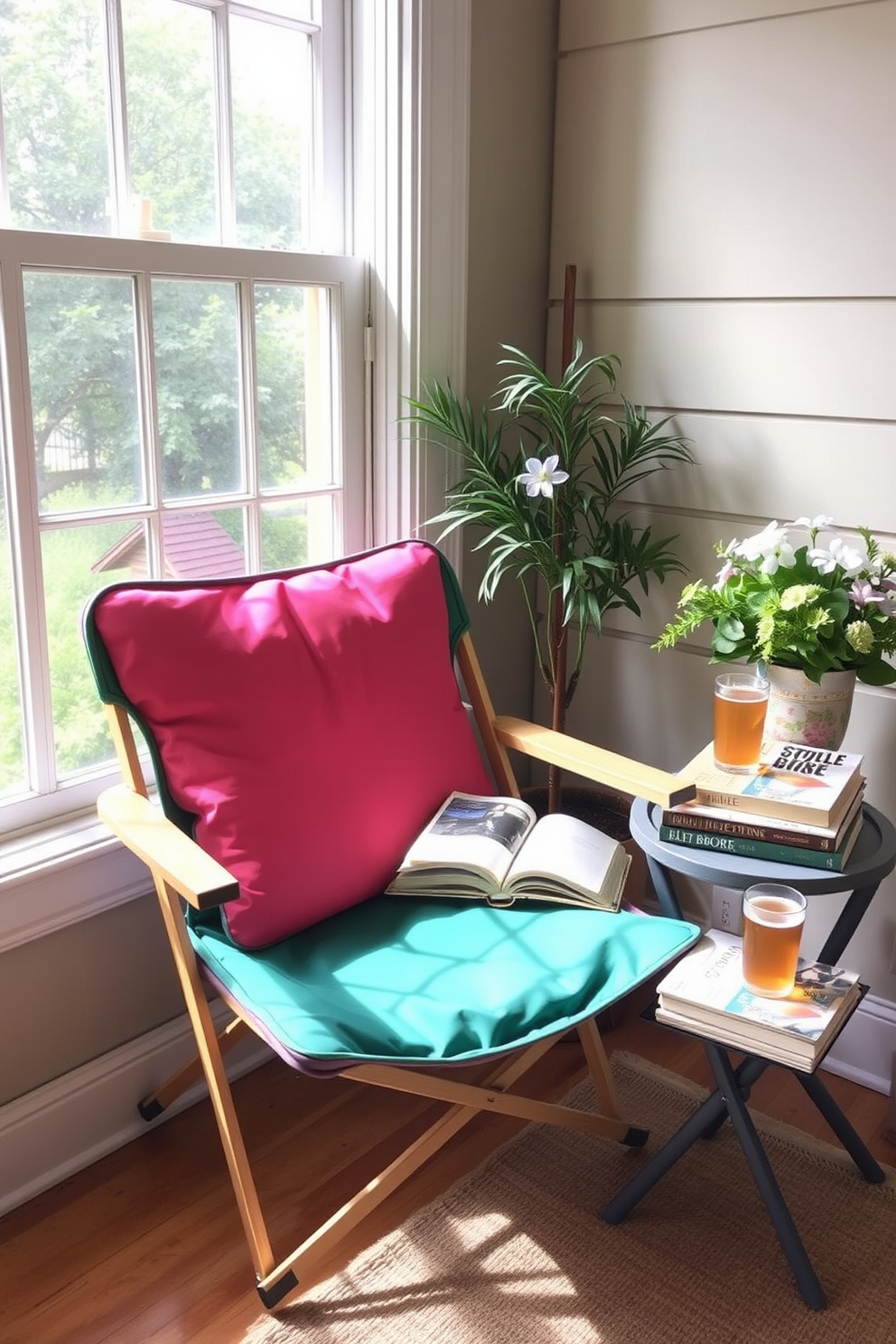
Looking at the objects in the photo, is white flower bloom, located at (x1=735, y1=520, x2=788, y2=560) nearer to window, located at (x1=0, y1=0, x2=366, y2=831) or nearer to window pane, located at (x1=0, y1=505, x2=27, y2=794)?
window, located at (x1=0, y1=0, x2=366, y2=831)

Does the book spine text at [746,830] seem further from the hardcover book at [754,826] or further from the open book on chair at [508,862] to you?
the open book on chair at [508,862]

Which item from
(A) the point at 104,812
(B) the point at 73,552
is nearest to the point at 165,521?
(B) the point at 73,552

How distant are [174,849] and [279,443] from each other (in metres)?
0.90

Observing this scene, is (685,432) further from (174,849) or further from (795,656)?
(174,849)

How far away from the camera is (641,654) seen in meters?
2.51

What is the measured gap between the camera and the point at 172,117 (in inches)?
76.2

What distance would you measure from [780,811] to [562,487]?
31.8 inches

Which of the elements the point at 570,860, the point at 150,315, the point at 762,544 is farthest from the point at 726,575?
the point at 150,315

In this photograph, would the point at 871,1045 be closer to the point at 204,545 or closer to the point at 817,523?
the point at 817,523

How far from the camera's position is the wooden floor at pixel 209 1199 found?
5.64ft

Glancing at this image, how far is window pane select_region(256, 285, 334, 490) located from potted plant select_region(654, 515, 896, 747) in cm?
80

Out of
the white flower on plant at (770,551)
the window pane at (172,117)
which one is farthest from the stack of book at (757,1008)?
the window pane at (172,117)

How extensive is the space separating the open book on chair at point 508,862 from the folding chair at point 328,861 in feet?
0.10

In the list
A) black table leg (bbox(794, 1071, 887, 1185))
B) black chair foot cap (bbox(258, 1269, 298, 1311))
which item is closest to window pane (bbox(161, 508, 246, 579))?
black chair foot cap (bbox(258, 1269, 298, 1311))
